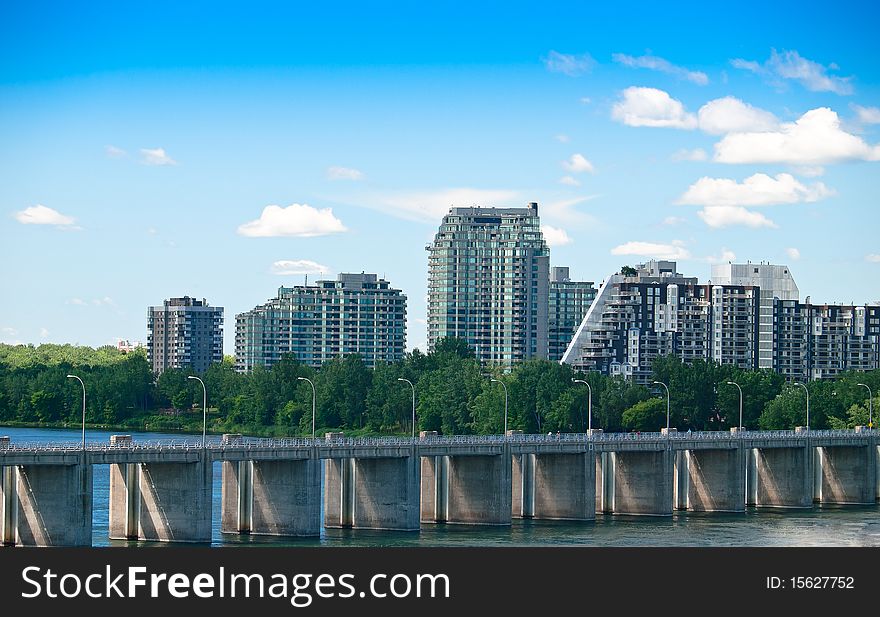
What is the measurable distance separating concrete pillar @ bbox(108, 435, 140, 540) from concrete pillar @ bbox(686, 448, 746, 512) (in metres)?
57.9

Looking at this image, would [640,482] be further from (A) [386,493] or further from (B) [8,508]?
(B) [8,508]

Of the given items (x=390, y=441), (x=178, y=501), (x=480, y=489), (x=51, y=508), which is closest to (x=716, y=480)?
(x=480, y=489)

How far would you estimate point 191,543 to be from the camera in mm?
120625

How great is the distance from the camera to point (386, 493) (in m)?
136

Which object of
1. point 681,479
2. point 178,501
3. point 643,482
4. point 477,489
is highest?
point 178,501

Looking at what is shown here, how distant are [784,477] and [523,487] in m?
32.1

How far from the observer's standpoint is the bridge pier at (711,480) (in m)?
161

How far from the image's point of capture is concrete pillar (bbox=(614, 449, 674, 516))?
504 ft

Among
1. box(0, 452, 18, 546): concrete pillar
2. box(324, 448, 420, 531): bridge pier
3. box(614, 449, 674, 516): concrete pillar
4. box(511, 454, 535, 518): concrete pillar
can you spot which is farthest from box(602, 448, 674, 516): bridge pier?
box(0, 452, 18, 546): concrete pillar

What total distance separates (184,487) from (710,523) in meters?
48.3

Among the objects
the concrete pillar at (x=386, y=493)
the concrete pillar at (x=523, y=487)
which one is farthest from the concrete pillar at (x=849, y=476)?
the concrete pillar at (x=386, y=493)

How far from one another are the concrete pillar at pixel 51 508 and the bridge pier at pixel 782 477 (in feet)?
251

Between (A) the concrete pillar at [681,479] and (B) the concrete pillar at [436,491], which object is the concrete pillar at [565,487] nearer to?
(B) the concrete pillar at [436,491]
